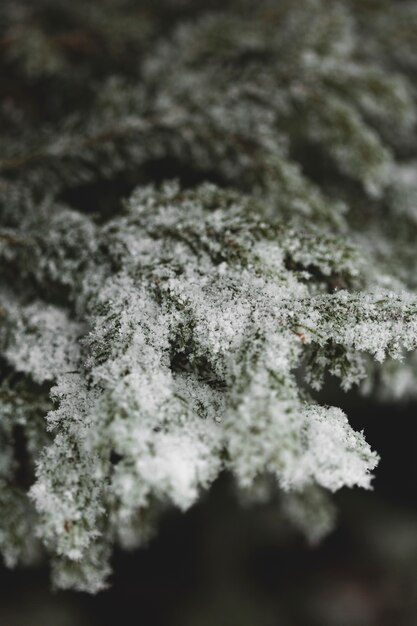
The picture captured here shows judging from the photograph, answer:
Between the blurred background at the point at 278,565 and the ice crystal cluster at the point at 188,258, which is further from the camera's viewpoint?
the blurred background at the point at 278,565

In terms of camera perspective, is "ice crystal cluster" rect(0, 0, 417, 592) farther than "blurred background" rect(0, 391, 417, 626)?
No

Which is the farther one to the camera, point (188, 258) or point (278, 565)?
point (278, 565)

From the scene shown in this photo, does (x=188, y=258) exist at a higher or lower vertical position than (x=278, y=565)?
lower

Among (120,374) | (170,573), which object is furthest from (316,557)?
(120,374)
